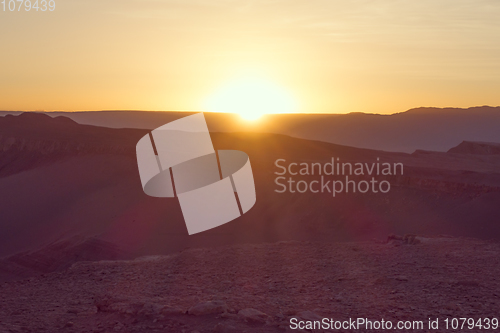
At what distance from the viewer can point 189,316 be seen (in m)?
5.20

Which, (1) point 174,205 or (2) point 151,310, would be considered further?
(1) point 174,205

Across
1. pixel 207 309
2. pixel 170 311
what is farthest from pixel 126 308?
pixel 207 309

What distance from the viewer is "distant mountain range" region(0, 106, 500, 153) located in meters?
81.1

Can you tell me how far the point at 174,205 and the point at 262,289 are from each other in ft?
44.7

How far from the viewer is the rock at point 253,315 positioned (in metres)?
5.04

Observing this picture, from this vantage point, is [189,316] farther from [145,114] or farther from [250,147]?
[145,114]

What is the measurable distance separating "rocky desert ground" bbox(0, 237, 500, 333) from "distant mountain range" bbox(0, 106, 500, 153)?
67.6m

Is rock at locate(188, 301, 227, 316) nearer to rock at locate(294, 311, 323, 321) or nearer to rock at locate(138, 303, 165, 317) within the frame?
rock at locate(138, 303, 165, 317)

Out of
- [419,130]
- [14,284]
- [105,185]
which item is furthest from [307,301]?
[419,130]

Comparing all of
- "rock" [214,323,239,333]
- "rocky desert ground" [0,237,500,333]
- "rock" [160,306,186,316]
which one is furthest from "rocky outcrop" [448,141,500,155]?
"rock" [214,323,239,333]

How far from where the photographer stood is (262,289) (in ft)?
21.6

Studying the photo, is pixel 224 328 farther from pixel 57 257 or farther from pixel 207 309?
pixel 57 257

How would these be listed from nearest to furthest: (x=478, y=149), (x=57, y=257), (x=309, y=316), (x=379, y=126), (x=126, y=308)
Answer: (x=309, y=316) < (x=126, y=308) < (x=57, y=257) < (x=478, y=149) < (x=379, y=126)

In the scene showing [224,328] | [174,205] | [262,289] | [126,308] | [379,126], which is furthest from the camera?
[379,126]
